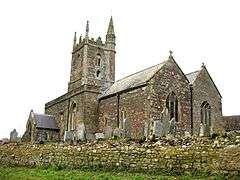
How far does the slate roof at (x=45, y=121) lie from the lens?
40.4 meters

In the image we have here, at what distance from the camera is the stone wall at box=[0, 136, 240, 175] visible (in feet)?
42.5

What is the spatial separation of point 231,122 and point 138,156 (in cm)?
2605

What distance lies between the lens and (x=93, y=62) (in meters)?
47.4

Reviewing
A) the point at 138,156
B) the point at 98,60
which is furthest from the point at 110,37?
the point at 138,156

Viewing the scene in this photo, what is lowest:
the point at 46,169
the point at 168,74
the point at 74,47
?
the point at 46,169

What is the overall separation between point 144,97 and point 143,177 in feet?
52.8

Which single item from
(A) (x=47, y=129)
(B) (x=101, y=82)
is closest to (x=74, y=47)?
(B) (x=101, y=82)

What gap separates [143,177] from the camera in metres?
13.6

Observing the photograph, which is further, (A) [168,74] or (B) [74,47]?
(B) [74,47]

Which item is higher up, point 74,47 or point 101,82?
point 74,47

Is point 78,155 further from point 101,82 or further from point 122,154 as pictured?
point 101,82

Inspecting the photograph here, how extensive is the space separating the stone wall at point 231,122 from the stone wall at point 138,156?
2277 cm

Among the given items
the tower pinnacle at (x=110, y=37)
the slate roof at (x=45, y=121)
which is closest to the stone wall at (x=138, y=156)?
the slate roof at (x=45, y=121)

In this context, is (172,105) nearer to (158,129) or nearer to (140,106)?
(140,106)
